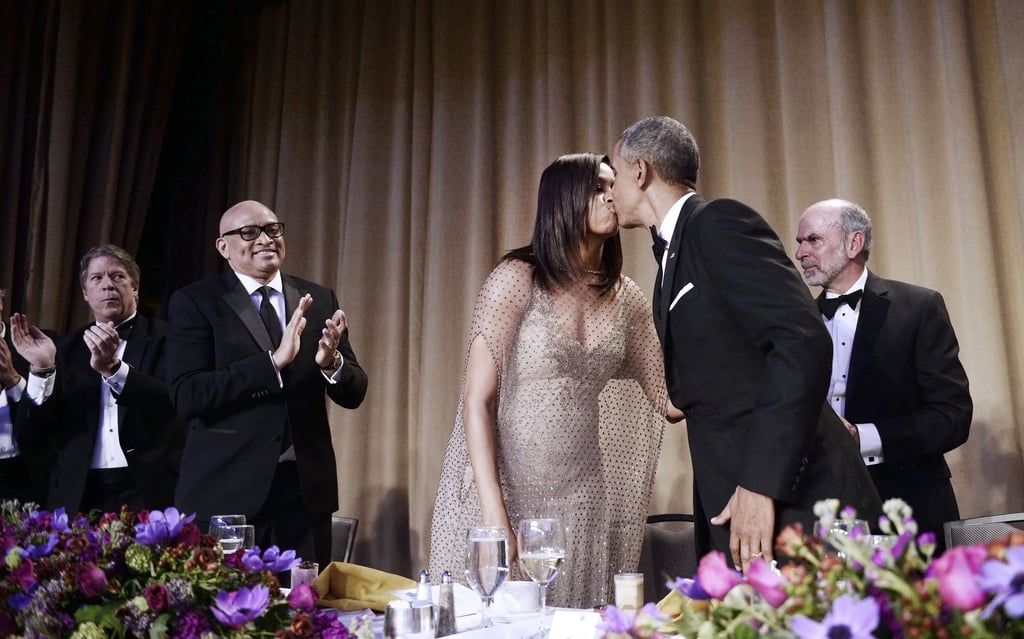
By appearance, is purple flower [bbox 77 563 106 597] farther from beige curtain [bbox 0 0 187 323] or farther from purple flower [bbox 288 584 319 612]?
beige curtain [bbox 0 0 187 323]

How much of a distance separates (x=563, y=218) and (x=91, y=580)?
1554 millimetres

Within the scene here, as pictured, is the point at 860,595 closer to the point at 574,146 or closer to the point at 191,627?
the point at 191,627

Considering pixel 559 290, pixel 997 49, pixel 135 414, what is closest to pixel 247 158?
pixel 135 414

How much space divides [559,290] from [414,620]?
1256 mm

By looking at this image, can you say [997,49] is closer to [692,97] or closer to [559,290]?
[692,97]

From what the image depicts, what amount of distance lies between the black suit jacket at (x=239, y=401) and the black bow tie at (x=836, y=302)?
145cm

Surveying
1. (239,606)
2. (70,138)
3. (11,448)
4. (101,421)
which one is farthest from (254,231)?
(239,606)

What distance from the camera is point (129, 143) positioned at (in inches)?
189

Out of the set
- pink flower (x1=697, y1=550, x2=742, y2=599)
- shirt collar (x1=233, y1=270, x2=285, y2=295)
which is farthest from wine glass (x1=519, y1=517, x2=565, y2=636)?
shirt collar (x1=233, y1=270, x2=285, y2=295)

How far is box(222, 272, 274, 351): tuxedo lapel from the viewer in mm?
2986

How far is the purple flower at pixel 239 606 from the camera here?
1025 millimetres

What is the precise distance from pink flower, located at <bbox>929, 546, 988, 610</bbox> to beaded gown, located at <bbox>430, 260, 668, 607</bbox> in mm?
1680

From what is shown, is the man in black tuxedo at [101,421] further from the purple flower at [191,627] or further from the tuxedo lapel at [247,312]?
the purple flower at [191,627]

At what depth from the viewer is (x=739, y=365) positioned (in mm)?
1773
